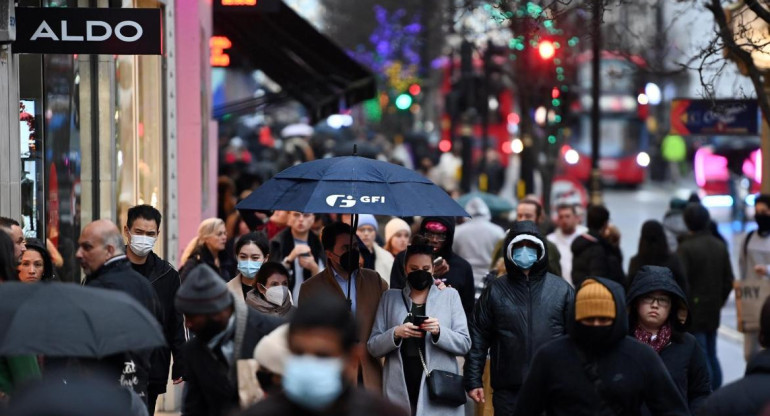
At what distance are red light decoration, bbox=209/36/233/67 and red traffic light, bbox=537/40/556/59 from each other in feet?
16.1

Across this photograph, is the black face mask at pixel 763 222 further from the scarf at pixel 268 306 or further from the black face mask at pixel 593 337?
the black face mask at pixel 593 337

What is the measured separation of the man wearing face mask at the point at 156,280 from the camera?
9.01 metres

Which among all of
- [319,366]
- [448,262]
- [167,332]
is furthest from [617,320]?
[448,262]

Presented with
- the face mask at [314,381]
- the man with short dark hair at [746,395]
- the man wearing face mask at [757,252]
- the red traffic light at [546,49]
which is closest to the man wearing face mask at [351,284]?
the man with short dark hair at [746,395]

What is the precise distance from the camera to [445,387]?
31.2 feet

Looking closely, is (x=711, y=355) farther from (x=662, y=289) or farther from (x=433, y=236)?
(x=662, y=289)

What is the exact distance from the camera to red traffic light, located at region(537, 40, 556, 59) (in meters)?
25.0

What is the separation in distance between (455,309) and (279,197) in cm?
128

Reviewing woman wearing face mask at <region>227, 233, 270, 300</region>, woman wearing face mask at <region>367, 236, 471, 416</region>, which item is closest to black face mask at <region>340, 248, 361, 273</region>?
woman wearing face mask at <region>367, 236, 471, 416</region>

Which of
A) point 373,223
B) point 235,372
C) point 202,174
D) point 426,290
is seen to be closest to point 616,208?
point 202,174

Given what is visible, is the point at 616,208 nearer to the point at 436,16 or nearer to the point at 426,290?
the point at 436,16

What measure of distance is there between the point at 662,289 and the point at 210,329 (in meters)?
2.73

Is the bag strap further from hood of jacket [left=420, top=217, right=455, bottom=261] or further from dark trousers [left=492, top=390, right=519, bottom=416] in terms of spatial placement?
hood of jacket [left=420, top=217, right=455, bottom=261]

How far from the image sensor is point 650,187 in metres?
63.7
